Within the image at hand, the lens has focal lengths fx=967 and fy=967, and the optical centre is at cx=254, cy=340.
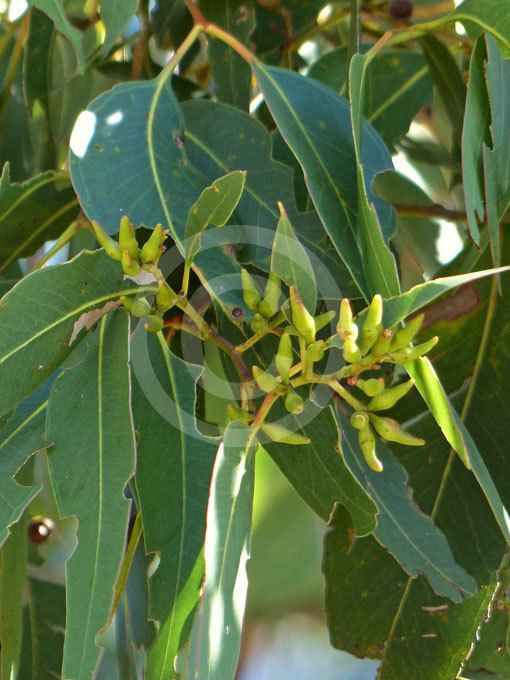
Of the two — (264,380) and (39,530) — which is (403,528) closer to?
(264,380)

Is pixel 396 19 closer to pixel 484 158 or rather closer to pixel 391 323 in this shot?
pixel 484 158

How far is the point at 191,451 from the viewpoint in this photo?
3.10ft

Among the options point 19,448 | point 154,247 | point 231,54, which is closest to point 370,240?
point 154,247

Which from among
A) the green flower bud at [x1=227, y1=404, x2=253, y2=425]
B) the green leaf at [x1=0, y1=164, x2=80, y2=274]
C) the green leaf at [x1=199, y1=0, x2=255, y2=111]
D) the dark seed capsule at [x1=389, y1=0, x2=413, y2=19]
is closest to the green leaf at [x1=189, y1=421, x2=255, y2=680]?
the green flower bud at [x1=227, y1=404, x2=253, y2=425]

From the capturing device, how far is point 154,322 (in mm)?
836

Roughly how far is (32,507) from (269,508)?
0.41 m

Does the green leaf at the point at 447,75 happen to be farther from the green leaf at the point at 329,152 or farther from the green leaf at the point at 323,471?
the green leaf at the point at 323,471

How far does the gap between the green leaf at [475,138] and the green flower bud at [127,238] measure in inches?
11.8

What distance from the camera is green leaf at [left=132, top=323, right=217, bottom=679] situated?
875 millimetres

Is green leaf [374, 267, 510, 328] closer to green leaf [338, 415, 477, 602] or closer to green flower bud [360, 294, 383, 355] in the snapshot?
green flower bud [360, 294, 383, 355]

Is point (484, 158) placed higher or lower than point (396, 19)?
lower

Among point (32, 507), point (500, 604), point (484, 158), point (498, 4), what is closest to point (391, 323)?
point (484, 158)

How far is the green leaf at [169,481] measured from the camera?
875 mm

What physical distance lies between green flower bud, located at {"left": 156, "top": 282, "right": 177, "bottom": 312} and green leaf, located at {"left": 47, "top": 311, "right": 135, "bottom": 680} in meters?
0.07
